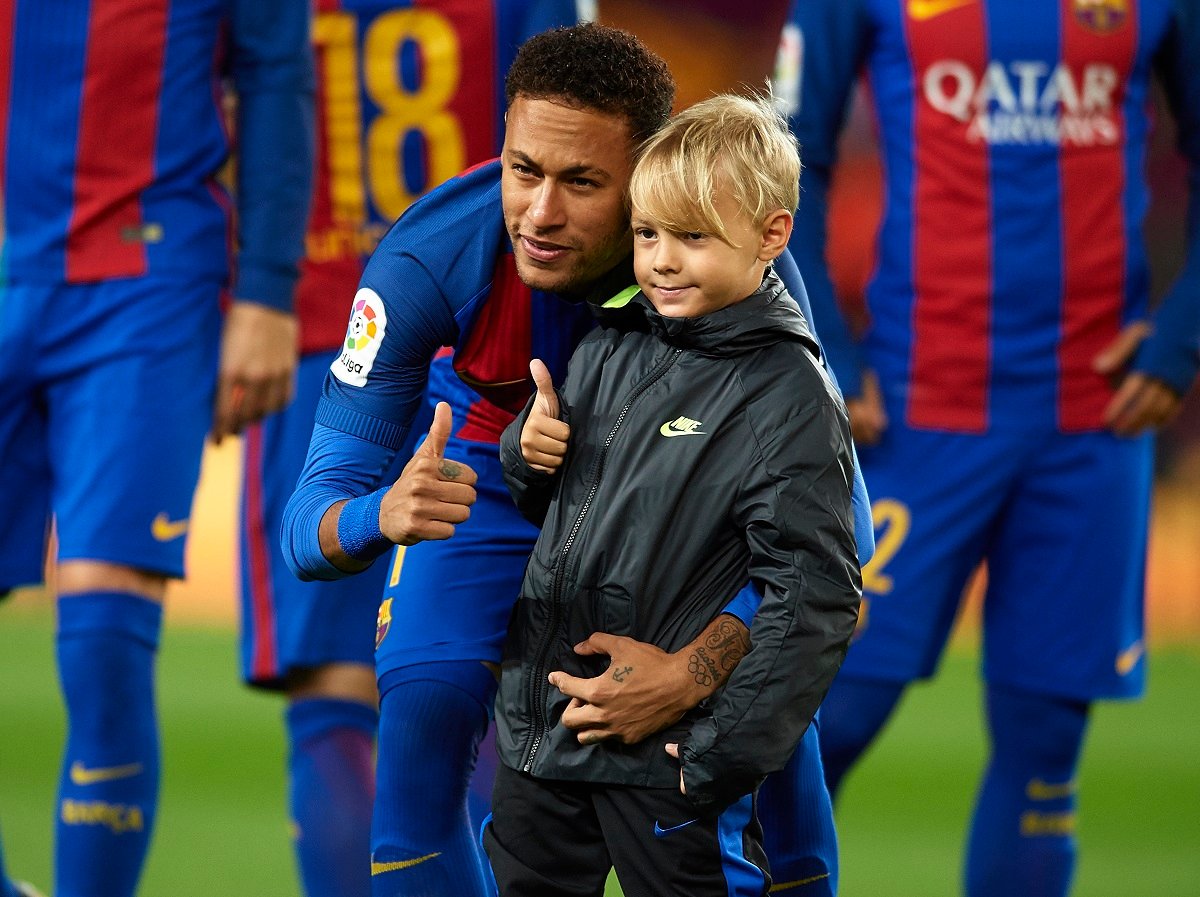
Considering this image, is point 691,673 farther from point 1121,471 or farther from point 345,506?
point 1121,471

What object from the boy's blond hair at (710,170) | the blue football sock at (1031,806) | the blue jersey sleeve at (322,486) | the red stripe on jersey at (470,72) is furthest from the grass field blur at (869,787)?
the boy's blond hair at (710,170)

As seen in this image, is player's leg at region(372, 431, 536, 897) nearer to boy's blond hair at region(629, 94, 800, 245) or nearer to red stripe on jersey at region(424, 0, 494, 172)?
boy's blond hair at region(629, 94, 800, 245)

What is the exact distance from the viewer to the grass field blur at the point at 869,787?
430 centimetres

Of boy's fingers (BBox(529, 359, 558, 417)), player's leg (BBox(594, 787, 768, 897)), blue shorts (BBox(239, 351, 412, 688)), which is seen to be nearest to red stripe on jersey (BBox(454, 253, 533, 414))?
boy's fingers (BBox(529, 359, 558, 417))

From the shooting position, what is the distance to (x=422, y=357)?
256 centimetres

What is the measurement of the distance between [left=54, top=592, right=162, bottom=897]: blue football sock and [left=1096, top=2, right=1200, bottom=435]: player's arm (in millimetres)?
1828

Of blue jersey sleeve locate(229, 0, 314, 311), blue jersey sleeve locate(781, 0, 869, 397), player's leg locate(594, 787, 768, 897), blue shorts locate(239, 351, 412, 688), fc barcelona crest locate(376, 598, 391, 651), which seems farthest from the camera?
blue jersey sleeve locate(781, 0, 869, 397)

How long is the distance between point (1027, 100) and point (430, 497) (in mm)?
1815

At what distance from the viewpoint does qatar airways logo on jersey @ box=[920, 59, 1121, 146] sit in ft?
11.7

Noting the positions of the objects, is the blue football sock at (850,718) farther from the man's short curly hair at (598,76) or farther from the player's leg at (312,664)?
the man's short curly hair at (598,76)

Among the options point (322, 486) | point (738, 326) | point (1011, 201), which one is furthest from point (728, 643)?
point (1011, 201)

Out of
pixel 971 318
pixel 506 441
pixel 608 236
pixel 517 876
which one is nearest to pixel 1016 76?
pixel 971 318

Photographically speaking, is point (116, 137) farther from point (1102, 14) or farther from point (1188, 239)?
point (1188, 239)

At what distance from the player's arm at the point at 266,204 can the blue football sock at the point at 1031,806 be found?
149cm
